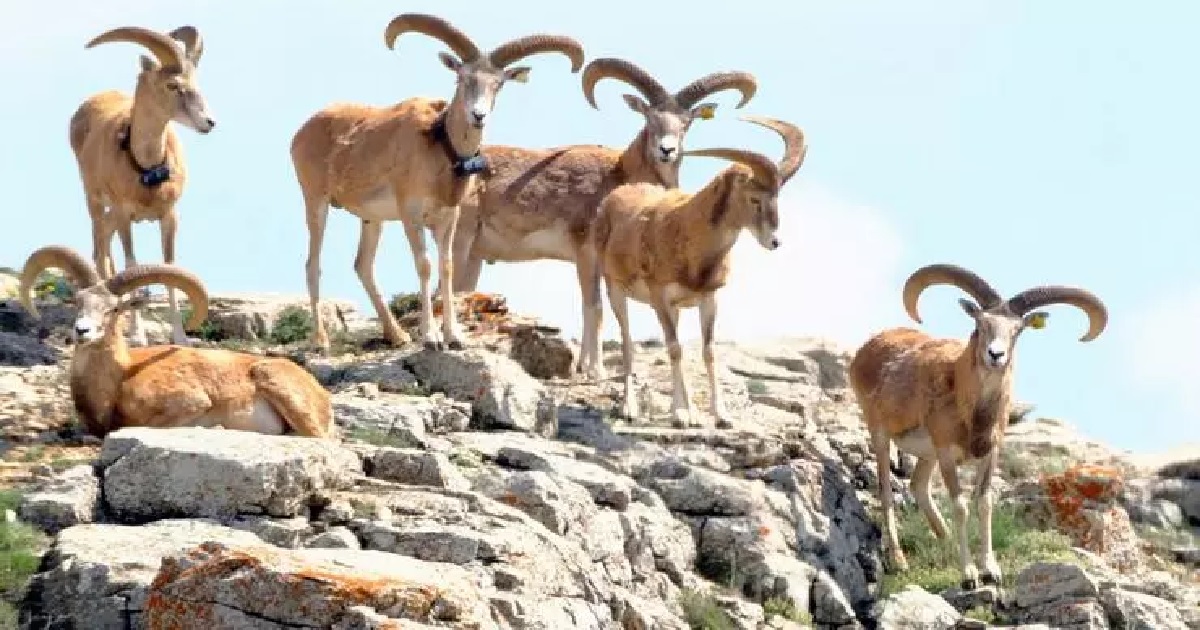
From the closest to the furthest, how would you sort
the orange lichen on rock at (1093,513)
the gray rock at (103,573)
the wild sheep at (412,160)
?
the gray rock at (103,573), the wild sheep at (412,160), the orange lichen on rock at (1093,513)

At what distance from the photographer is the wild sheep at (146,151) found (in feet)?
73.4

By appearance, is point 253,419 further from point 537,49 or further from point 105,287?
point 537,49

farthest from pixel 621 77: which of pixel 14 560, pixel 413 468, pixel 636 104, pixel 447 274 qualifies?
pixel 14 560

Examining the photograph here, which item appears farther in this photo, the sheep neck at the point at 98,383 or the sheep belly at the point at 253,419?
the sheep neck at the point at 98,383

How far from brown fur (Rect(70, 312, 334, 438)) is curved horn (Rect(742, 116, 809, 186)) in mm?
6280

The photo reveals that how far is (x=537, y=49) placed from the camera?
2380 centimetres

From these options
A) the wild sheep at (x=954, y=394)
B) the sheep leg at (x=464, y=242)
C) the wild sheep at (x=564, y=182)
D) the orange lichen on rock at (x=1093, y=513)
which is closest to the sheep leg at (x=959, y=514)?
the wild sheep at (x=954, y=394)

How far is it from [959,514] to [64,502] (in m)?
8.76

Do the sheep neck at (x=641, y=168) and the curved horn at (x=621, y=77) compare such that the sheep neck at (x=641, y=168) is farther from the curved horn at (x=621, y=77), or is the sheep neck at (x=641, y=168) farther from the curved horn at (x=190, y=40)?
the curved horn at (x=190, y=40)

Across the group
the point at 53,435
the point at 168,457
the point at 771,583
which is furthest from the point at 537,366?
the point at 168,457

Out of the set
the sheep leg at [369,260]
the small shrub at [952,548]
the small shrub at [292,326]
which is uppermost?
the sheep leg at [369,260]

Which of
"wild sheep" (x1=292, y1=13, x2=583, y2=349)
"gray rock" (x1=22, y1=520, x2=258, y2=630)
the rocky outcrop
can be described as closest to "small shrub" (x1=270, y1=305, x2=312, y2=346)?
"wild sheep" (x1=292, y1=13, x2=583, y2=349)

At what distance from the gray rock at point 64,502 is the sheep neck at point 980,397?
336 inches

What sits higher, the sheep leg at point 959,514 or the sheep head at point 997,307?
the sheep head at point 997,307
